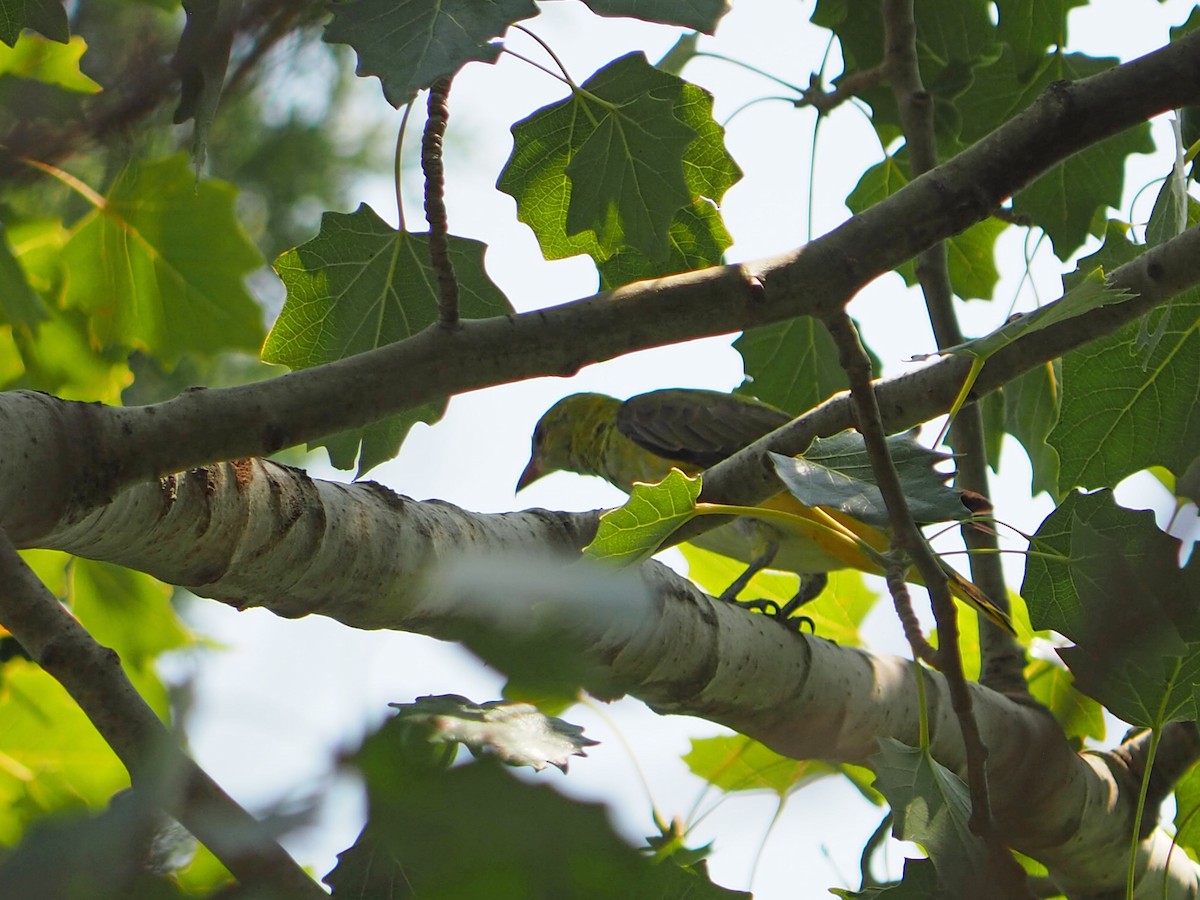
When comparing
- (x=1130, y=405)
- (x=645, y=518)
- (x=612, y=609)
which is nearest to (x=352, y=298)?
(x=645, y=518)

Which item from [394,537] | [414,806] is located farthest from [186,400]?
[414,806]

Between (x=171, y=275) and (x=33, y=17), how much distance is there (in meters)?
0.94

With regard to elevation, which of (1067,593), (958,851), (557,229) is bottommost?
(958,851)

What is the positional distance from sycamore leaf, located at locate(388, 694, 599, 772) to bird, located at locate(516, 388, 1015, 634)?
71.1 inches

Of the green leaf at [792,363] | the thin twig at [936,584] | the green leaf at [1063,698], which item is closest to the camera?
the thin twig at [936,584]

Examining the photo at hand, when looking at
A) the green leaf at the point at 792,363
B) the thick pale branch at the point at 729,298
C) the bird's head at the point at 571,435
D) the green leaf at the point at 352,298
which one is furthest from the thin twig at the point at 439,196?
the bird's head at the point at 571,435

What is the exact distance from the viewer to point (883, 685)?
218 centimetres

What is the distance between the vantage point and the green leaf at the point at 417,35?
1.23m

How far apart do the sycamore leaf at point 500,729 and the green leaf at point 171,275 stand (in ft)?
6.40

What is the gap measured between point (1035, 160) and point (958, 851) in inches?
33.0

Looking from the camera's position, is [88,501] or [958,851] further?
[958,851]

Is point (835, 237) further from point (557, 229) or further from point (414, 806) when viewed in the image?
point (414, 806)

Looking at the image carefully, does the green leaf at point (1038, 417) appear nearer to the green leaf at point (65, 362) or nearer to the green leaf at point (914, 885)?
the green leaf at point (914, 885)

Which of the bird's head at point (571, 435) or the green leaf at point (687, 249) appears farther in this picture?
the bird's head at point (571, 435)
